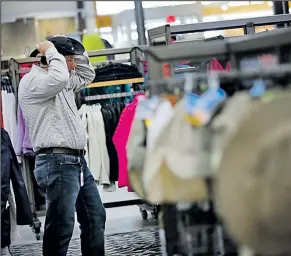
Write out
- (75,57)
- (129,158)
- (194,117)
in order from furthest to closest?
(75,57) → (129,158) → (194,117)

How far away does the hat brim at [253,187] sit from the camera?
6.00 feet

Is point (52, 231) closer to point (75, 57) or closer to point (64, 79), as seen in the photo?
point (64, 79)

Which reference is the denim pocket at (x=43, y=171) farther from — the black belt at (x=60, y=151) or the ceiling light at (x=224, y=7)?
the ceiling light at (x=224, y=7)

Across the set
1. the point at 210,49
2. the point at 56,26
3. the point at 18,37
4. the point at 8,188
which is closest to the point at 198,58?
the point at 210,49

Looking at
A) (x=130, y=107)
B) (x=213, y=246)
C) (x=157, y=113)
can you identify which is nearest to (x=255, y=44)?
(x=157, y=113)

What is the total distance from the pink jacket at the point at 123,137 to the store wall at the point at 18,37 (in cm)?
463

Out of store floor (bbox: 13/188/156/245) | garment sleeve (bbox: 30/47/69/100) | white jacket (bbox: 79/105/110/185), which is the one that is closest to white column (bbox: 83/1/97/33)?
store floor (bbox: 13/188/156/245)

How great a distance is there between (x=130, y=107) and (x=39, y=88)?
1.45 m

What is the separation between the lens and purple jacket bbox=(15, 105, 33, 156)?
18.8ft

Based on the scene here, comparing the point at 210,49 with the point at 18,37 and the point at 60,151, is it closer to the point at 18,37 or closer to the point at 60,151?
the point at 60,151

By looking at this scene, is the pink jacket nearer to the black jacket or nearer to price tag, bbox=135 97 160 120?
the black jacket

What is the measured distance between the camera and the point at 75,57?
14.4ft

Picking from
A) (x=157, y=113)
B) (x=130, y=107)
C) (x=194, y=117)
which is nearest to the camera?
(x=194, y=117)

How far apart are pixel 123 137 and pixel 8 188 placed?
1.08 meters
